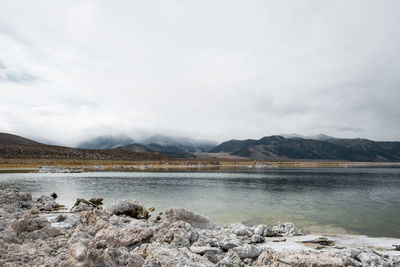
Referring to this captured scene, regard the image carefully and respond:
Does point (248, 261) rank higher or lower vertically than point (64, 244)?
lower

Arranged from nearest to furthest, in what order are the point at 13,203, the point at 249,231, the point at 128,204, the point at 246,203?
the point at 249,231 < the point at 13,203 < the point at 128,204 < the point at 246,203

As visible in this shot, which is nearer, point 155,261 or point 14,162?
point 155,261

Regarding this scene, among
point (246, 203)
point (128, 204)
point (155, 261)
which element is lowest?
point (246, 203)

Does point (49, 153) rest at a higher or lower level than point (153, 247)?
higher

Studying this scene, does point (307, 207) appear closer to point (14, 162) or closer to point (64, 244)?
point (64, 244)

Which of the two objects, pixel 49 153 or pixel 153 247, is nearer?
pixel 153 247

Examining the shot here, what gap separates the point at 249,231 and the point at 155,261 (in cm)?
960

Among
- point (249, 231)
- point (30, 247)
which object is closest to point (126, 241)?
point (30, 247)

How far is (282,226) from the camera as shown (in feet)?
59.6

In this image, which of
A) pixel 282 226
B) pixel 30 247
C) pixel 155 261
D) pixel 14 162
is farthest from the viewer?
pixel 14 162

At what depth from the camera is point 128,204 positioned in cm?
2158

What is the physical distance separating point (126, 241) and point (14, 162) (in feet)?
444

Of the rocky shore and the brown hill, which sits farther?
the brown hill

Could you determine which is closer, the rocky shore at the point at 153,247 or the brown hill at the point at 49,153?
the rocky shore at the point at 153,247
